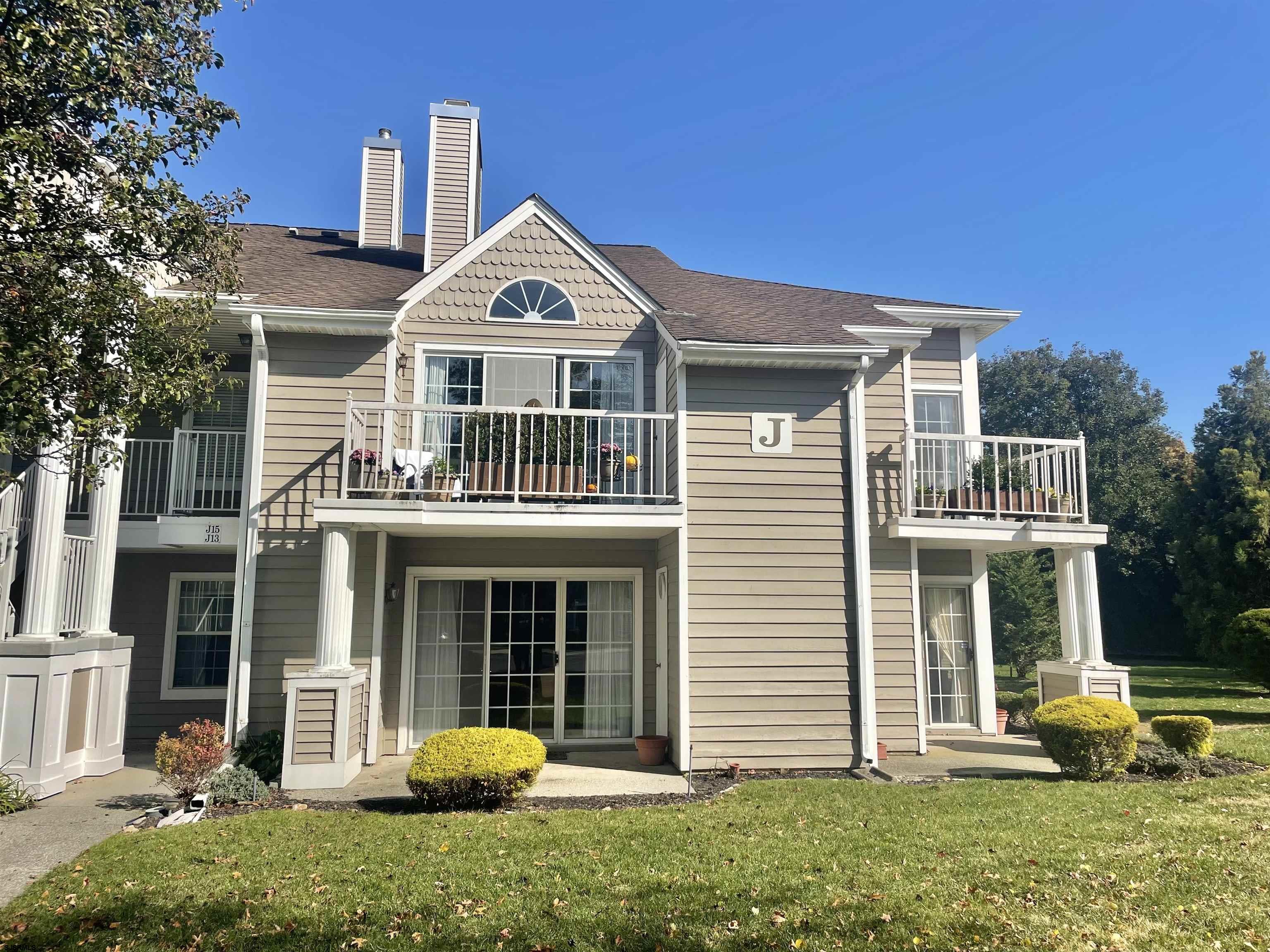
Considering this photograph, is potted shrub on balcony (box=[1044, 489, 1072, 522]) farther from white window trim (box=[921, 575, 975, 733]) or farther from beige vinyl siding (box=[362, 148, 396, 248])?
beige vinyl siding (box=[362, 148, 396, 248])

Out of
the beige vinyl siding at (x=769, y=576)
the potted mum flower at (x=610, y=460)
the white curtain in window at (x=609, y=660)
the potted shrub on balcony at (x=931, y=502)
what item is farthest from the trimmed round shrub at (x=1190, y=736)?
the potted mum flower at (x=610, y=460)

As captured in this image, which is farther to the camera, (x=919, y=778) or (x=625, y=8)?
(x=625, y=8)

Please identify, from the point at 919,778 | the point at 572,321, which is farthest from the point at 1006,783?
the point at 572,321

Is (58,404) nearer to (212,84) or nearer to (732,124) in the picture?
(212,84)

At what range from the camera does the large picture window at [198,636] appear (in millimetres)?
10477

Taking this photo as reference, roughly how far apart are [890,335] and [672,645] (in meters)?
5.03

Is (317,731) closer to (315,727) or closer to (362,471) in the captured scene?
(315,727)

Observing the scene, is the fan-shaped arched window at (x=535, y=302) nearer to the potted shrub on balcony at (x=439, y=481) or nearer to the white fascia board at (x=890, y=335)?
the potted shrub on balcony at (x=439, y=481)

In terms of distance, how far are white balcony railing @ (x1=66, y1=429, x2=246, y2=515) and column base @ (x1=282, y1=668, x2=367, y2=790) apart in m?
2.93

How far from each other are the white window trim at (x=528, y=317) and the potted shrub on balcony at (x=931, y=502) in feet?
16.9

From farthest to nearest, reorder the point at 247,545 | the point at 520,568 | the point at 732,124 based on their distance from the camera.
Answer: the point at 732,124, the point at 520,568, the point at 247,545

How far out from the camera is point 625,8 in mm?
12102

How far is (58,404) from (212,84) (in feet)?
8.20

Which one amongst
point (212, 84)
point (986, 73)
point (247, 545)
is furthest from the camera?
point (986, 73)
